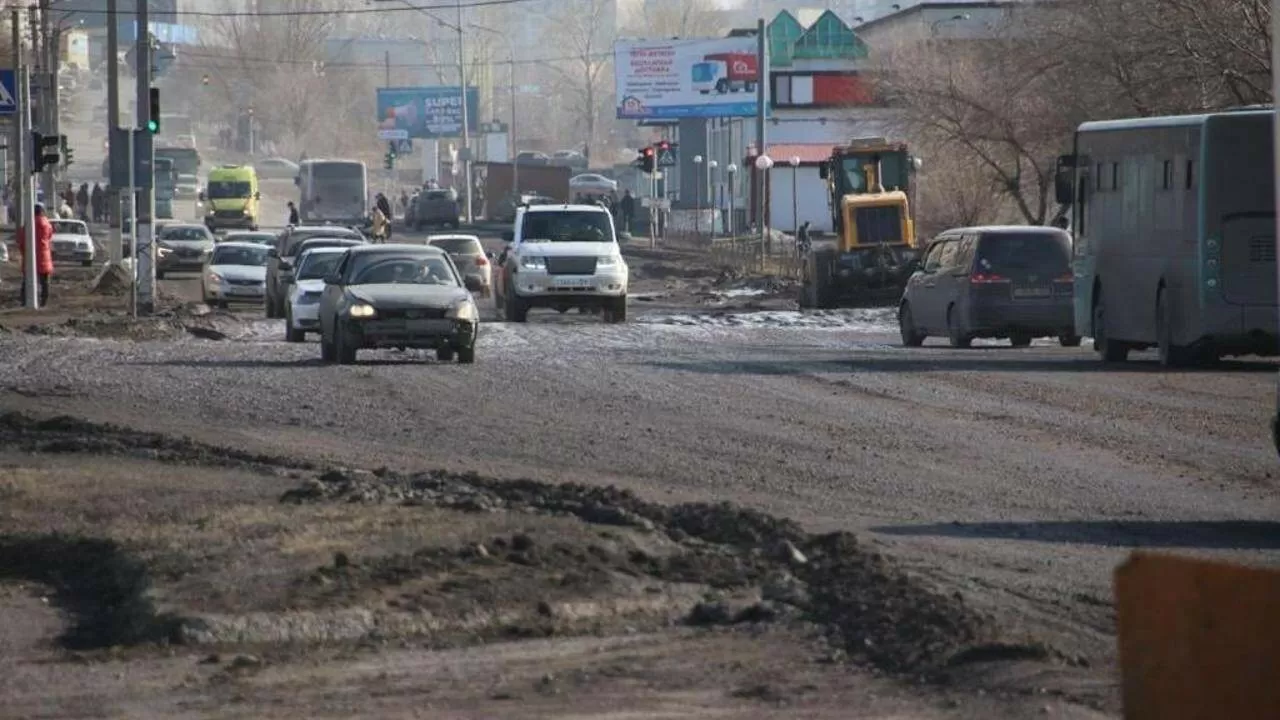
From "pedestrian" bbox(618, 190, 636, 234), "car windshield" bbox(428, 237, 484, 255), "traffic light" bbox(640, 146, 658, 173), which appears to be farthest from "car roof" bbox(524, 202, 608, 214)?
"pedestrian" bbox(618, 190, 636, 234)

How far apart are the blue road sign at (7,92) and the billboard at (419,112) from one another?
9318 cm

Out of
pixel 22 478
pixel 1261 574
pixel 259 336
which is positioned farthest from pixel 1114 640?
pixel 259 336

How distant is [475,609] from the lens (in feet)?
30.3

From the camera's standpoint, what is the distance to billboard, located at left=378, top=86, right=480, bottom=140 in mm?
126812

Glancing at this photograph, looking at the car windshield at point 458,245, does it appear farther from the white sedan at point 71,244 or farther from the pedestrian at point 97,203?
the pedestrian at point 97,203

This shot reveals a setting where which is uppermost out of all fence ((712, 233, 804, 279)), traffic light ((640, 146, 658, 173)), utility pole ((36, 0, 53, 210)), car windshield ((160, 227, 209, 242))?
utility pole ((36, 0, 53, 210))

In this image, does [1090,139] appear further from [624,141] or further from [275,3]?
[624,141]

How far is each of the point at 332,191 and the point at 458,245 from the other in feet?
151

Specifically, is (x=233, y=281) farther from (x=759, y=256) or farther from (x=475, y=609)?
(x=475, y=609)

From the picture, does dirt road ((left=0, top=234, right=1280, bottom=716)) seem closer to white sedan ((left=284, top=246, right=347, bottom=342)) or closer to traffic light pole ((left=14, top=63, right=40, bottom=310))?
white sedan ((left=284, top=246, right=347, bottom=342))

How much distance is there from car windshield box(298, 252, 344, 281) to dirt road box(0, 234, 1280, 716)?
8.81ft

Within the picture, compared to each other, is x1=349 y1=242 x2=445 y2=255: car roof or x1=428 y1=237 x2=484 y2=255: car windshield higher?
x1=349 y1=242 x2=445 y2=255: car roof

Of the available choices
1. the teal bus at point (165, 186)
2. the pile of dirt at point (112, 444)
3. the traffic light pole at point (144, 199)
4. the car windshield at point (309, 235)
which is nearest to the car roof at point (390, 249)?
the pile of dirt at point (112, 444)

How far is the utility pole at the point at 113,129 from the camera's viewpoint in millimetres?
35812
